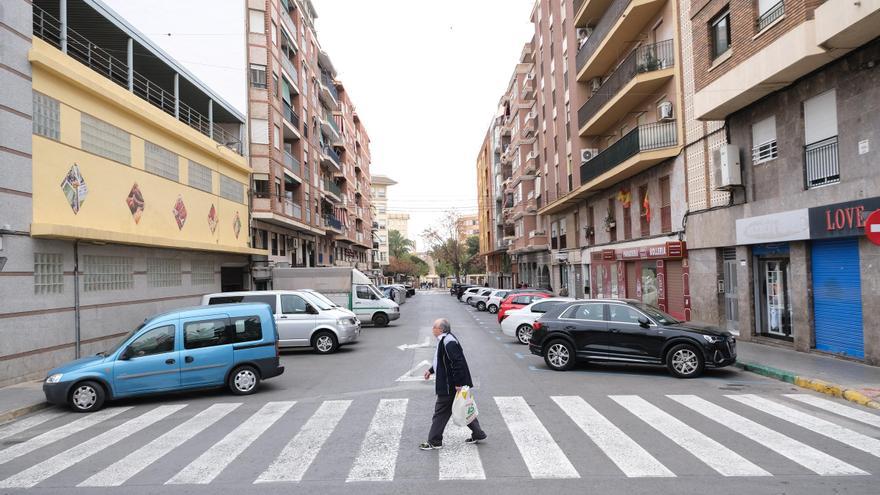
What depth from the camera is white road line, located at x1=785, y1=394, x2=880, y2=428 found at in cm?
800

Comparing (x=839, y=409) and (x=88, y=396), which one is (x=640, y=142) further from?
(x=88, y=396)

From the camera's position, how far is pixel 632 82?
71.9 ft

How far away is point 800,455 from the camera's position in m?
6.34

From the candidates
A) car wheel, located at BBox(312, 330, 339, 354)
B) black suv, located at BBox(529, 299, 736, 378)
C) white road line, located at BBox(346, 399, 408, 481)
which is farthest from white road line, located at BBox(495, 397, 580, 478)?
car wheel, located at BBox(312, 330, 339, 354)

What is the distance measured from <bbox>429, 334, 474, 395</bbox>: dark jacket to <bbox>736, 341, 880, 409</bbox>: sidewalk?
6527 millimetres

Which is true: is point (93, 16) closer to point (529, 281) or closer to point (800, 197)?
point (800, 197)

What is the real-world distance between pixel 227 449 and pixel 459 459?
2875 millimetres

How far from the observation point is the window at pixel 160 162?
750 inches

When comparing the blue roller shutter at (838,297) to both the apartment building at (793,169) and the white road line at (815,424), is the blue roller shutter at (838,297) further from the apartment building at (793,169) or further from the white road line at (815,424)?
the white road line at (815,424)

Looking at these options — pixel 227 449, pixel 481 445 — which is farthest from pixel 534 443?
pixel 227 449

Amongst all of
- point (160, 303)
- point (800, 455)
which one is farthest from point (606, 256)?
point (800, 455)

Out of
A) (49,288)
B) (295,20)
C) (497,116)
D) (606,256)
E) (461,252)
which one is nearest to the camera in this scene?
(49,288)

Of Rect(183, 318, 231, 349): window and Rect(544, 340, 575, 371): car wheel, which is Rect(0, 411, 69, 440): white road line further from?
Rect(544, 340, 575, 371): car wheel

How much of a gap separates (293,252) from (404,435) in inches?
1241
